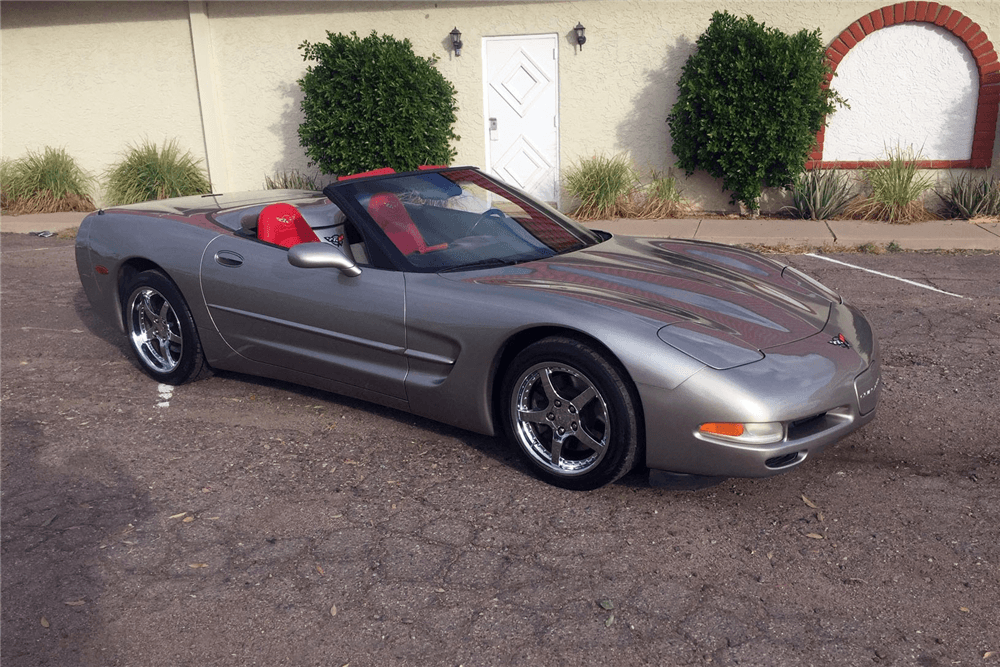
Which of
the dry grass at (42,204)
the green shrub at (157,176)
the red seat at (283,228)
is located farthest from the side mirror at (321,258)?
the dry grass at (42,204)

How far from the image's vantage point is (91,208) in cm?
1418

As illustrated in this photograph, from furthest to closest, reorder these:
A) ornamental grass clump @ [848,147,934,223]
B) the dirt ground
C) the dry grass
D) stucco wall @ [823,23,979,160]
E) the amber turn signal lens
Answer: the dry grass < stucco wall @ [823,23,979,160] < ornamental grass clump @ [848,147,934,223] < the amber turn signal lens < the dirt ground

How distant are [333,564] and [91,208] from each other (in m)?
12.7

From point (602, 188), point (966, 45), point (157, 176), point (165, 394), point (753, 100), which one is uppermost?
point (966, 45)

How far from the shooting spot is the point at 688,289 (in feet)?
13.1

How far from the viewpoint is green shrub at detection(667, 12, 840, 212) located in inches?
403

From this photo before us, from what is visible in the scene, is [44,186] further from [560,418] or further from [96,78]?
[560,418]

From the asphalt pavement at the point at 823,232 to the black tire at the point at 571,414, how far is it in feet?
20.9

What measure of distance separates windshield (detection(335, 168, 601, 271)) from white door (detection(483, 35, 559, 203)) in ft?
24.5

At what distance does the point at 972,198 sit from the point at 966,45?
1887 mm

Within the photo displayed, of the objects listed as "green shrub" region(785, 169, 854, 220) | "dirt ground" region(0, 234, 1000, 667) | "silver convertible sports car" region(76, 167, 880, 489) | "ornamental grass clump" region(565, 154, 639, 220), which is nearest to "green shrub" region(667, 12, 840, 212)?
"green shrub" region(785, 169, 854, 220)

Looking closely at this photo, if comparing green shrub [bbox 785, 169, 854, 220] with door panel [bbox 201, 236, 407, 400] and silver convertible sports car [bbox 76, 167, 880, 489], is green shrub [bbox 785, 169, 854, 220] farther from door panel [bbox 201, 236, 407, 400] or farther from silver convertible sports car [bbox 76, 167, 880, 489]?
door panel [bbox 201, 236, 407, 400]

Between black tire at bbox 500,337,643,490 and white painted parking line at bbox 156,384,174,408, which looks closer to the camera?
black tire at bbox 500,337,643,490

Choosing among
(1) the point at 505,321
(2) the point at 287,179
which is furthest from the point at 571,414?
(2) the point at 287,179
